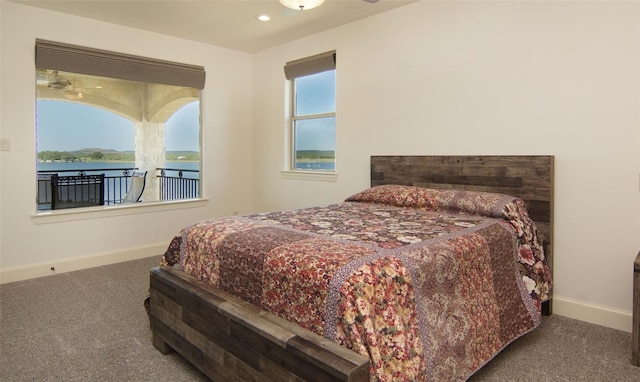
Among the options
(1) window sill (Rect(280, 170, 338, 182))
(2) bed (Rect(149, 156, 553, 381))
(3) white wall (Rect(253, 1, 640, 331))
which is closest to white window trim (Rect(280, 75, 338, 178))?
(1) window sill (Rect(280, 170, 338, 182))

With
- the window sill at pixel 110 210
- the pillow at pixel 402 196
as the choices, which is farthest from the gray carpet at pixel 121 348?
the pillow at pixel 402 196

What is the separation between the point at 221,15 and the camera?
12.6 ft

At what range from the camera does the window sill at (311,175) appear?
4.32 m

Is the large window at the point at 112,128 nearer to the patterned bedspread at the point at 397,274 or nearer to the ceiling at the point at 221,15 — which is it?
the ceiling at the point at 221,15

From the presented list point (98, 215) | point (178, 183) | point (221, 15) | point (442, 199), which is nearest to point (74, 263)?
point (98, 215)

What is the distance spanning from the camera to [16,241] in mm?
3572

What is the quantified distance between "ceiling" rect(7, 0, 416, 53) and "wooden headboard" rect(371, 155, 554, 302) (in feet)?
4.70

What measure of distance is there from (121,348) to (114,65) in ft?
9.61

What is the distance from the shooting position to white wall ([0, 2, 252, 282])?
352 centimetres

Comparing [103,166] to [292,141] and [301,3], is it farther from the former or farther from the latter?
[301,3]

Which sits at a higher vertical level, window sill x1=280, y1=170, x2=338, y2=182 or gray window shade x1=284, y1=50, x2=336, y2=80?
gray window shade x1=284, y1=50, x2=336, y2=80

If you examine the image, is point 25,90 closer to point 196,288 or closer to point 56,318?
point 56,318

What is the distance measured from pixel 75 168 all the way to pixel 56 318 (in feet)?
7.39

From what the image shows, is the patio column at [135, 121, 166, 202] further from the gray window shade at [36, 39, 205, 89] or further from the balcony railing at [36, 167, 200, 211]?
the gray window shade at [36, 39, 205, 89]
